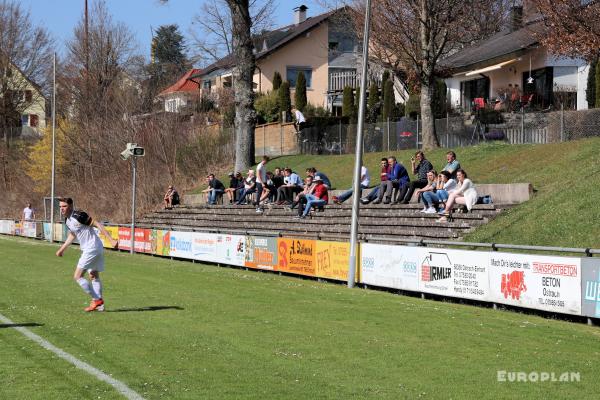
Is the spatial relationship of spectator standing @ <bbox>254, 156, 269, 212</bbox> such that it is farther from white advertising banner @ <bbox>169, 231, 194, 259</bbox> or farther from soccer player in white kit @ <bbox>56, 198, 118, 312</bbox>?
soccer player in white kit @ <bbox>56, 198, 118, 312</bbox>

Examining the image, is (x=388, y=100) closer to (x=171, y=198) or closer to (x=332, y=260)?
(x=171, y=198)

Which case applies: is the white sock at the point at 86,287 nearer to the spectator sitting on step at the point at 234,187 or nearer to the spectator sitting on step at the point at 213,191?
the spectator sitting on step at the point at 234,187

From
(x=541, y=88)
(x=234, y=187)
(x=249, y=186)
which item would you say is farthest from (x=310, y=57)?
(x=249, y=186)

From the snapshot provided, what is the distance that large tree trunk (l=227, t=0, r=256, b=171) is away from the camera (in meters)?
46.9

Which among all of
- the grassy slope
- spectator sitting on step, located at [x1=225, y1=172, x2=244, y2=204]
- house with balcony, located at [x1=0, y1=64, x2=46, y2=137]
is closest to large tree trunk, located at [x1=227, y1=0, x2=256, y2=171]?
spectator sitting on step, located at [x1=225, y1=172, x2=244, y2=204]

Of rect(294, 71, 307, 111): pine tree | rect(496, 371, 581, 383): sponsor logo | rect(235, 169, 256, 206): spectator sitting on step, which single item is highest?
rect(294, 71, 307, 111): pine tree

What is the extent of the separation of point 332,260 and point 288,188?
12285mm

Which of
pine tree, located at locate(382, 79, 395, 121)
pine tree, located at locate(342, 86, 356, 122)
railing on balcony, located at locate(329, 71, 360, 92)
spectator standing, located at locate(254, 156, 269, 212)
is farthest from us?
railing on balcony, located at locate(329, 71, 360, 92)

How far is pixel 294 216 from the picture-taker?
33.6 m

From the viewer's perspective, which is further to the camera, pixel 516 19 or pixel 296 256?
pixel 516 19

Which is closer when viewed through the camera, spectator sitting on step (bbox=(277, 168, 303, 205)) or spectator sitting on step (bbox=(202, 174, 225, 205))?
spectator sitting on step (bbox=(277, 168, 303, 205))

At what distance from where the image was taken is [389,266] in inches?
832

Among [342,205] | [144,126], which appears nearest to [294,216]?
[342,205]

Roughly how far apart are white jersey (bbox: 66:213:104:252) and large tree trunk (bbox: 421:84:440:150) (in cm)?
2459
